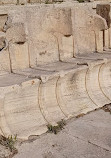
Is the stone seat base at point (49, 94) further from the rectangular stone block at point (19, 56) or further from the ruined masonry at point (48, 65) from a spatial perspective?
the rectangular stone block at point (19, 56)

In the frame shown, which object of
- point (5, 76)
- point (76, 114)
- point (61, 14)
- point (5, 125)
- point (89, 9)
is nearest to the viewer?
point (5, 125)

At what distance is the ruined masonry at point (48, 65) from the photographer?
22.0 feet

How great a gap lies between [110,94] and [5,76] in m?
3.45

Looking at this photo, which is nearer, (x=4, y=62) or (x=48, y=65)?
(x=4, y=62)

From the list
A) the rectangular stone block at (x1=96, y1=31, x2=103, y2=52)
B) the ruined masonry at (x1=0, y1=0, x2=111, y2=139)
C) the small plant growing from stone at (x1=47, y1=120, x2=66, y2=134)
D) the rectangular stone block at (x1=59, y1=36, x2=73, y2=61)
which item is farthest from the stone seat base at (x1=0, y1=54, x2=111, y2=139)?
the rectangular stone block at (x1=96, y1=31, x2=103, y2=52)

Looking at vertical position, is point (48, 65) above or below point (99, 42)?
below

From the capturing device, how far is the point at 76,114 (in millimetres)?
7688

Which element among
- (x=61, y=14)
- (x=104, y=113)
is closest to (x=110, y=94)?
(x=104, y=113)

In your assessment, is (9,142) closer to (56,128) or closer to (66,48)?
(56,128)

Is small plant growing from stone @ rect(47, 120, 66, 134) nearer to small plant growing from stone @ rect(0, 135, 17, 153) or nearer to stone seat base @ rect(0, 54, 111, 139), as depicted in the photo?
stone seat base @ rect(0, 54, 111, 139)

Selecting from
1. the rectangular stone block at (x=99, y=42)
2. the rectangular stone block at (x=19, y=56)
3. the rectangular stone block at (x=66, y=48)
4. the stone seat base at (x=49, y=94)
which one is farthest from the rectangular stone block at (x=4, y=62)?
the rectangular stone block at (x=99, y=42)

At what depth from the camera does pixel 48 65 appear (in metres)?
8.03

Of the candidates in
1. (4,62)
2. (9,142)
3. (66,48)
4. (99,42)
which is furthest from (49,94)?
(99,42)

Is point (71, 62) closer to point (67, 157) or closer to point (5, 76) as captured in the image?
point (5, 76)
